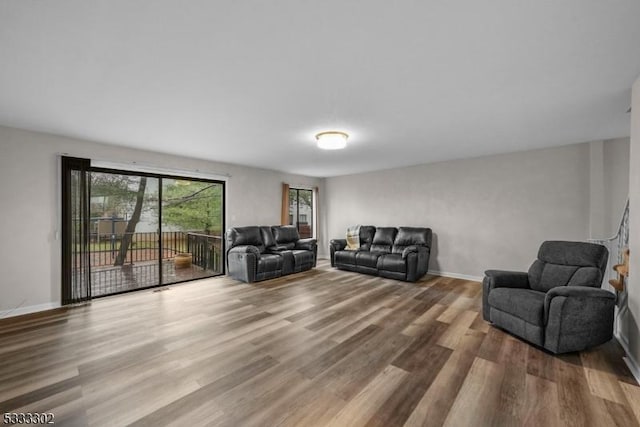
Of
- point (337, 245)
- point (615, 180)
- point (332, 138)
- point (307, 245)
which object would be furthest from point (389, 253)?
point (615, 180)

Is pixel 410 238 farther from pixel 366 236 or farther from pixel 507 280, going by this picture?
pixel 507 280

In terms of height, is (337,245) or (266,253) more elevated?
(337,245)

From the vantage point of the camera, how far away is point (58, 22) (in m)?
1.53

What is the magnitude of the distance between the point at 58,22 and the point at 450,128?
385 centimetres

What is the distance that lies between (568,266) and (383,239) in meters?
3.36

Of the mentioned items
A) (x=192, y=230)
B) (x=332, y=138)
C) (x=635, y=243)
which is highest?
(x=332, y=138)

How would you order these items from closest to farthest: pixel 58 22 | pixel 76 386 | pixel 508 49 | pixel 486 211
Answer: pixel 58 22
pixel 508 49
pixel 76 386
pixel 486 211

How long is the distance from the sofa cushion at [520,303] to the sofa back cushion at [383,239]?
295 centimetres

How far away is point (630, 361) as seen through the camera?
2219mm

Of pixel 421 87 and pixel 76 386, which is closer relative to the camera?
pixel 76 386

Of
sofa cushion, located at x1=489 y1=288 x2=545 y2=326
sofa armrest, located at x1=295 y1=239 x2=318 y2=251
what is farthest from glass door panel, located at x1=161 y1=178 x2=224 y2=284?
sofa cushion, located at x1=489 y1=288 x2=545 y2=326

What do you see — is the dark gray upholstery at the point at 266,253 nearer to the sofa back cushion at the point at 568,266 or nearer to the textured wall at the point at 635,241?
the sofa back cushion at the point at 568,266

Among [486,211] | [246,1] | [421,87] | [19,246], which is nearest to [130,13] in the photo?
[246,1]

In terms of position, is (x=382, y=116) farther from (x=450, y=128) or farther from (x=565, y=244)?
(x=565, y=244)
